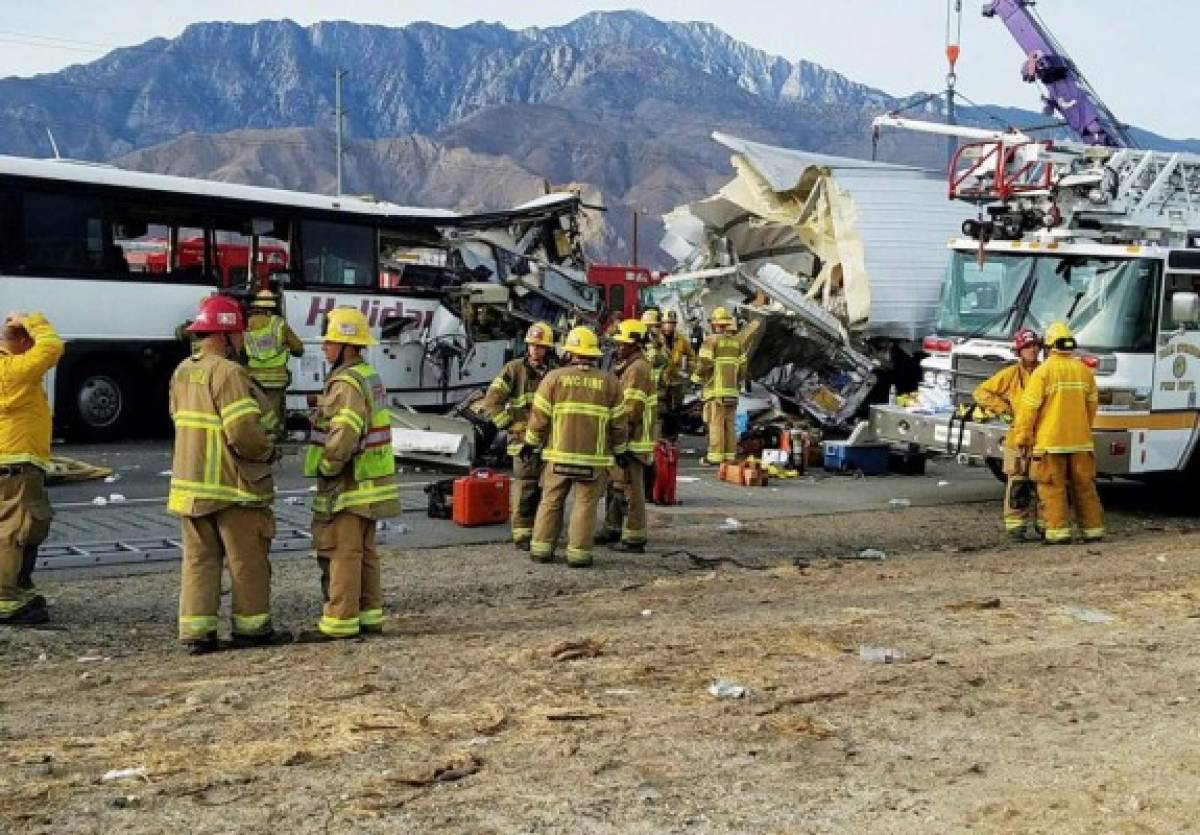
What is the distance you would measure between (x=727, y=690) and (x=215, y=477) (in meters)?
2.70

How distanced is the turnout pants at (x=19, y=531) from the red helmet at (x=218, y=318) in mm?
1452

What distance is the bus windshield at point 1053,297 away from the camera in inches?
469

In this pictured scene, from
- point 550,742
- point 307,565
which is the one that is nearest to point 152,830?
point 550,742

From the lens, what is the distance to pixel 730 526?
11.6 meters

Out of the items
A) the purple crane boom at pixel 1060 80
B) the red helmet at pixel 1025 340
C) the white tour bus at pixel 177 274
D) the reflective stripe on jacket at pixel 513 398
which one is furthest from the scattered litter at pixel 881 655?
the purple crane boom at pixel 1060 80

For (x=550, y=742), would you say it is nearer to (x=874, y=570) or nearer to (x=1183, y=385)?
(x=874, y=570)

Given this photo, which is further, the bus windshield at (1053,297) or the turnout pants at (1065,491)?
the bus windshield at (1053,297)

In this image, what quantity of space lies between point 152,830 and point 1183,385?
10.2 metres

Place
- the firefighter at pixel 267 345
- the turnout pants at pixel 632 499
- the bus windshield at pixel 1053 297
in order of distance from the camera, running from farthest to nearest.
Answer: the firefighter at pixel 267 345
the bus windshield at pixel 1053 297
the turnout pants at pixel 632 499

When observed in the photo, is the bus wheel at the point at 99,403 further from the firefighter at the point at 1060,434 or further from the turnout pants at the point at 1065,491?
the turnout pants at the point at 1065,491

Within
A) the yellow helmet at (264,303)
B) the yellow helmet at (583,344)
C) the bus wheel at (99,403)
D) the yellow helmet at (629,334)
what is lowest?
the bus wheel at (99,403)

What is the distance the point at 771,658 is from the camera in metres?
6.82

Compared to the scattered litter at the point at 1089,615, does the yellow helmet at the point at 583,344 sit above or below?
above

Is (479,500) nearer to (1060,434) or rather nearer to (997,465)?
(1060,434)
